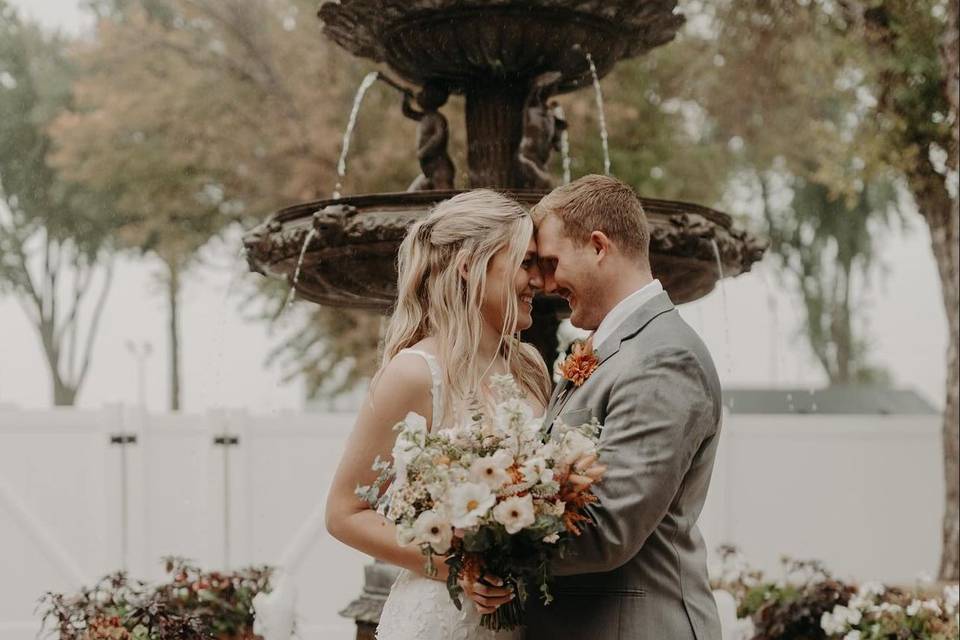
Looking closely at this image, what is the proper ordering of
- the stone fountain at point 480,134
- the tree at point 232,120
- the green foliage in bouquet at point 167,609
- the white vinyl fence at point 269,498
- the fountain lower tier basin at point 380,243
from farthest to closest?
the tree at point 232,120, the white vinyl fence at point 269,498, the green foliage in bouquet at point 167,609, the stone fountain at point 480,134, the fountain lower tier basin at point 380,243

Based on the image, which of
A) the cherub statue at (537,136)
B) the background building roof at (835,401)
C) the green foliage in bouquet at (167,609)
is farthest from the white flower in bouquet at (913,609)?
the background building roof at (835,401)

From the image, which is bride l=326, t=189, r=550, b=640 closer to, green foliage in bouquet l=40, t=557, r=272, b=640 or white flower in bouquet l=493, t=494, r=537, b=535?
white flower in bouquet l=493, t=494, r=537, b=535

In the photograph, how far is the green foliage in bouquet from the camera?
5.34m

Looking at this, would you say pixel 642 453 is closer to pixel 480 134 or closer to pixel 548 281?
pixel 548 281

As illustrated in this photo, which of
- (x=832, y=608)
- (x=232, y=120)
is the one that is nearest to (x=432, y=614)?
(x=832, y=608)

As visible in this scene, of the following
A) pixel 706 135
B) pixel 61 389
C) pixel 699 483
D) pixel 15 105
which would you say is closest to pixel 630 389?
pixel 699 483

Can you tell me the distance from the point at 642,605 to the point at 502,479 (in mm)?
578

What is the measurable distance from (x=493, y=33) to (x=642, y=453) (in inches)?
117

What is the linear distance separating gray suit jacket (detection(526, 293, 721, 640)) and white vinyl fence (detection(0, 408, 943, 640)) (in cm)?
793

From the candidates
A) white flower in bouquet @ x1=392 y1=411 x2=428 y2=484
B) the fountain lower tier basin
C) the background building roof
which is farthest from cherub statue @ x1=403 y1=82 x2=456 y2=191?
the background building roof

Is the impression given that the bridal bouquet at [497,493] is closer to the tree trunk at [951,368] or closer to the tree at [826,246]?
the tree trunk at [951,368]

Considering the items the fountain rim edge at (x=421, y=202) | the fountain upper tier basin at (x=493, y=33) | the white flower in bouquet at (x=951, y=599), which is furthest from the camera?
the white flower in bouquet at (x=951, y=599)

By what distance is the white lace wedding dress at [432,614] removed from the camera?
3.21m

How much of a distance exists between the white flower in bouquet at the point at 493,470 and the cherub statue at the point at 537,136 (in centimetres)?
304
